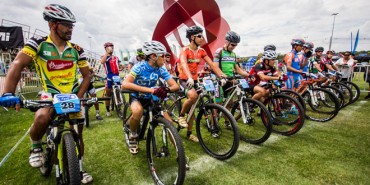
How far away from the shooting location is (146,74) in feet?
11.0

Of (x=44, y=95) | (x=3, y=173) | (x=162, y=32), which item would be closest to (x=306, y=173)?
(x=44, y=95)

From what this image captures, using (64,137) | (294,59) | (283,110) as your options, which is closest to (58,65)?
(64,137)

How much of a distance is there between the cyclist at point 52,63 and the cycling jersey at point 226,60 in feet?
10.9

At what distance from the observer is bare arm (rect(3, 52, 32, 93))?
7.24 ft

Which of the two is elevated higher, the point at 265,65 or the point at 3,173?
the point at 265,65

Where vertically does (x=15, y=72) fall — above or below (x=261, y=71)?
below

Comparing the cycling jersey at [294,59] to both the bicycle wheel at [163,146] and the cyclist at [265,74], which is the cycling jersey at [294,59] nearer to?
the cyclist at [265,74]

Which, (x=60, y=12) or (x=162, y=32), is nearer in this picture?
(x=60, y=12)

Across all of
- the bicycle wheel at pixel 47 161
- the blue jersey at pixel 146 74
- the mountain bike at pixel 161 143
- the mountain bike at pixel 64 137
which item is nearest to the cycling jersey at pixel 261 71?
the blue jersey at pixel 146 74

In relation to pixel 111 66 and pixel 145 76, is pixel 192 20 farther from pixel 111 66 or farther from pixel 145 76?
pixel 145 76

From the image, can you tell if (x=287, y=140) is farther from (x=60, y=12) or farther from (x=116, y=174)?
(x=60, y=12)

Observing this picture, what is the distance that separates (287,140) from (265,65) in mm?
2057

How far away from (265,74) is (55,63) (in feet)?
15.7

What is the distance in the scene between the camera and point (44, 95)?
104 inches
